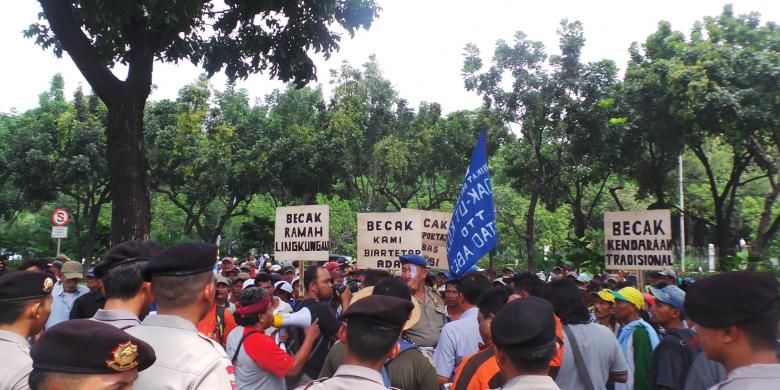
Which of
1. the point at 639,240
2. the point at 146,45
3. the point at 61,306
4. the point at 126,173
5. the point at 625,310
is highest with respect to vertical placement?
the point at 146,45

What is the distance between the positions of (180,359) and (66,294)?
6575mm

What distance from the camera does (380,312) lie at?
2.92 m

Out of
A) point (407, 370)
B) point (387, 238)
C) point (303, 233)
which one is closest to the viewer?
point (407, 370)

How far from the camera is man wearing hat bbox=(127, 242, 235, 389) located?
2482mm

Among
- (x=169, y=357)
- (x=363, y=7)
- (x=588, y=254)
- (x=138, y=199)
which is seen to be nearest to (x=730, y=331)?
(x=169, y=357)

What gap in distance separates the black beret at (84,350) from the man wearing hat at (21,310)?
1.17m

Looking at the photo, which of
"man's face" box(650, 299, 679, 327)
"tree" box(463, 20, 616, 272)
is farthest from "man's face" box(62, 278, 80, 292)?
"tree" box(463, 20, 616, 272)

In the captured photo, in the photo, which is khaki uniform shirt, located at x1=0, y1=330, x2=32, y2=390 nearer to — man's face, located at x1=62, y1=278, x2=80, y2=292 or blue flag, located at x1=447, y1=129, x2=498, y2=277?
blue flag, located at x1=447, y1=129, x2=498, y2=277

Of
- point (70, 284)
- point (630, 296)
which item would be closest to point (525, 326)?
point (630, 296)

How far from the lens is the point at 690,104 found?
15.5m

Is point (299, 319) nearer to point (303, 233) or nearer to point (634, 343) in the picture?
point (634, 343)

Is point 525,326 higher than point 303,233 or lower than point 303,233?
lower

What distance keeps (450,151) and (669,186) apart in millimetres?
8165

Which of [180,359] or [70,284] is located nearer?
[180,359]
